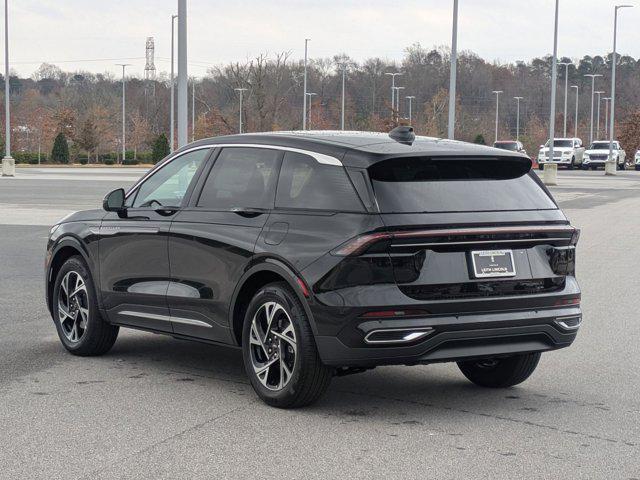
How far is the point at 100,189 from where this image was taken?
126 feet

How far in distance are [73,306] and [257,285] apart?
7.35 ft

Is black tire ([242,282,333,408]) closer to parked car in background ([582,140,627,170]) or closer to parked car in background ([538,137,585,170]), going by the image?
parked car in background ([538,137,585,170])

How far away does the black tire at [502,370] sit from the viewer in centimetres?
745

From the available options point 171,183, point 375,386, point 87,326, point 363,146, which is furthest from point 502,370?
point 87,326

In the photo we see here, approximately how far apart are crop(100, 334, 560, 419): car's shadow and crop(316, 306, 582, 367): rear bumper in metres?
0.45

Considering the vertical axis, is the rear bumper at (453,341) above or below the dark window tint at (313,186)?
below

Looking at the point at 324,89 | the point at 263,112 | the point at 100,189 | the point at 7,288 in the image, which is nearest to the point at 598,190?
the point at 100,189

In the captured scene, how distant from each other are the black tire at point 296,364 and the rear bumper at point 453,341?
5.1 inches

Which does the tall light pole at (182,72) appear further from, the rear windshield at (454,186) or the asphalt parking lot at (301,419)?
the rear windshield at (454,186)

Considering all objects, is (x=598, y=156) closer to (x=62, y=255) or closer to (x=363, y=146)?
(x=62, y=255)

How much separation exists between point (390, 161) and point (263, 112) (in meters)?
59.5

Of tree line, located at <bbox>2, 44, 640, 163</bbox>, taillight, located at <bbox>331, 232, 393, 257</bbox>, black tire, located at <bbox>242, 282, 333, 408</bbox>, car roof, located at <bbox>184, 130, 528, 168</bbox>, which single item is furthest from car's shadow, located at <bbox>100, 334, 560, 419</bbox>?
tree line, located at <bbox>2, 44, 640, 163</bbox>

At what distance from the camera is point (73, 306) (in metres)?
8.78

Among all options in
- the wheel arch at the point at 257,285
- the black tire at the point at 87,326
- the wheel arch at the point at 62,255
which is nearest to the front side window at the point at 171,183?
the wheel arch at the point at 62,255
